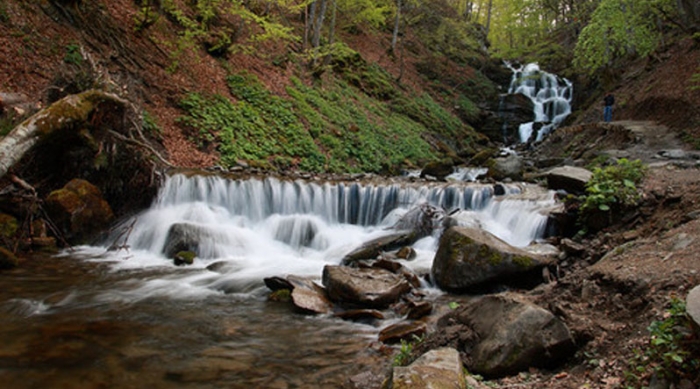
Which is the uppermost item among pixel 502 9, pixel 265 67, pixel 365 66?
pixel 502 9

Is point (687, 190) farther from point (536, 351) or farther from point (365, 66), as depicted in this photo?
point (365, 66)

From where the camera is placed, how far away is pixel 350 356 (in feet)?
14.2

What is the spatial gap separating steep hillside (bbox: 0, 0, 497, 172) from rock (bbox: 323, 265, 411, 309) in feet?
20.8

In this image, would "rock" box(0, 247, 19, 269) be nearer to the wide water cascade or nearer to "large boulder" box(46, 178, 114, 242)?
the wide water cascade

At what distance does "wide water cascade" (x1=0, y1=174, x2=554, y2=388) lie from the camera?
12.9ft

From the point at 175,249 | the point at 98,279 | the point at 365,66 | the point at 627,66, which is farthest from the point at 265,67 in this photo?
the point at 627,66

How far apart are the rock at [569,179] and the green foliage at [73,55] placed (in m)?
12.0

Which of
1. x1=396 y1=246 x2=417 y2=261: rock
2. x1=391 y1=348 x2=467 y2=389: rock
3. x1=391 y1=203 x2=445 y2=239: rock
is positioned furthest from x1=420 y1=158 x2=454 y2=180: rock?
x1=391 y1=348 x2=467 y2=389: rock

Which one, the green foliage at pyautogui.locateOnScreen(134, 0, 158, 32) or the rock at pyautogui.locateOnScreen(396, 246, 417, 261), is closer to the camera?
the rock at pyautogui.locateOnScreen(396, 246, 417, 261)

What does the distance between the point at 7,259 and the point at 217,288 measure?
11.0 feet

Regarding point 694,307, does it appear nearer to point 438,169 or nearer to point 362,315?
point 362,315

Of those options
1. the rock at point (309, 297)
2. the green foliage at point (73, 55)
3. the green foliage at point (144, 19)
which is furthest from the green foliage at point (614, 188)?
the green foliage at point (144, 19)

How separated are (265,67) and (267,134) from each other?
515 centimetres

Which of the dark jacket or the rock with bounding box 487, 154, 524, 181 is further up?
the dark jacket
